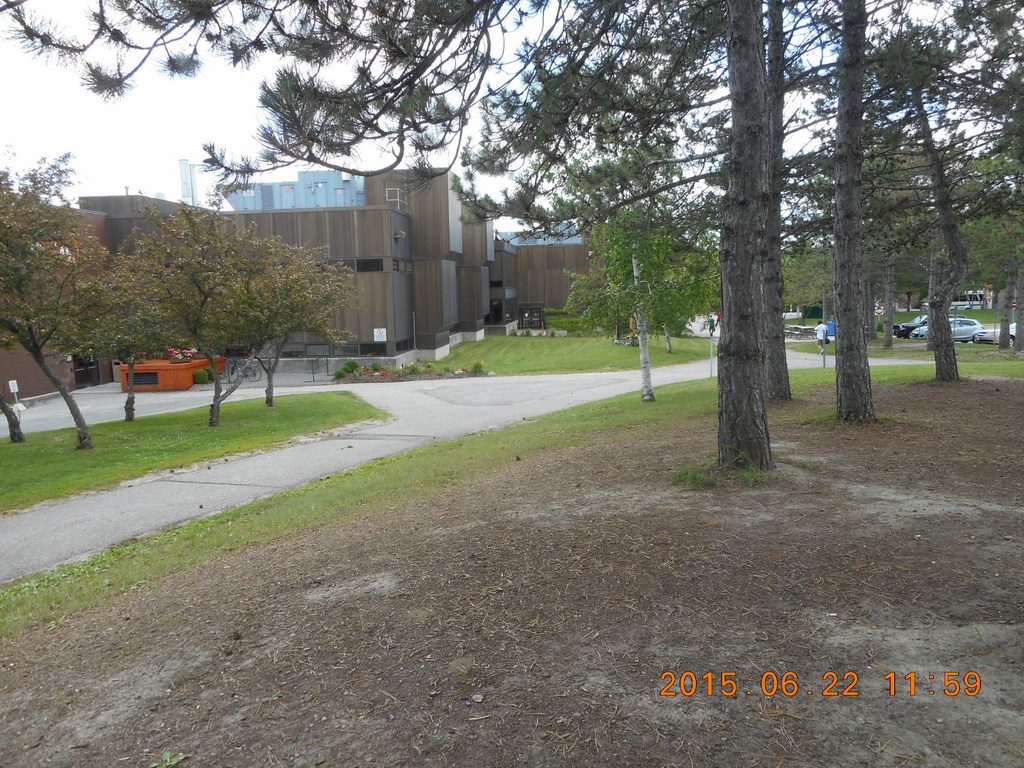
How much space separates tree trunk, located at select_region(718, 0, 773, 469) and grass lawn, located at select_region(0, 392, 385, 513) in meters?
9.77

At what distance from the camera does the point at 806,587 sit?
13.6 ft

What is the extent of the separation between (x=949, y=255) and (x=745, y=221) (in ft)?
28.4

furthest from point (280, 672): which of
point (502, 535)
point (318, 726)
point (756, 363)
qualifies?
point (756, 363)

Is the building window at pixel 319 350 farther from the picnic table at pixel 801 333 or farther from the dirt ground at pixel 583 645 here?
the picnic table at pixel 801 333

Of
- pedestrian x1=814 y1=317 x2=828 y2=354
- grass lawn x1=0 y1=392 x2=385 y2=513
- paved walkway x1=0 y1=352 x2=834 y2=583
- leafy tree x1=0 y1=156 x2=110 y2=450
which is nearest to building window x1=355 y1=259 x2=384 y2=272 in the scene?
paved walkway x1=0 y1=352 x2=834 y2=583

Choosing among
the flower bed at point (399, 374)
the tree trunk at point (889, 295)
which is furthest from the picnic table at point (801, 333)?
the flower bed at point (399, 374)

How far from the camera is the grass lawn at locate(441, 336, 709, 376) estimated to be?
101 ft

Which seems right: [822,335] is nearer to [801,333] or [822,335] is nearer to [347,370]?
[347,370]

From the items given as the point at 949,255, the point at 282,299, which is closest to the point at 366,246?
the point at 282,299

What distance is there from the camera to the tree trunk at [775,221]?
10.5 meters

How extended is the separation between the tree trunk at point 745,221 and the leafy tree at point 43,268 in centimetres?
1371

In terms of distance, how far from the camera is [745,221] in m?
6.56

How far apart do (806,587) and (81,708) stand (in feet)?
13.0

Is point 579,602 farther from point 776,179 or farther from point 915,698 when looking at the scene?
point 776,179
